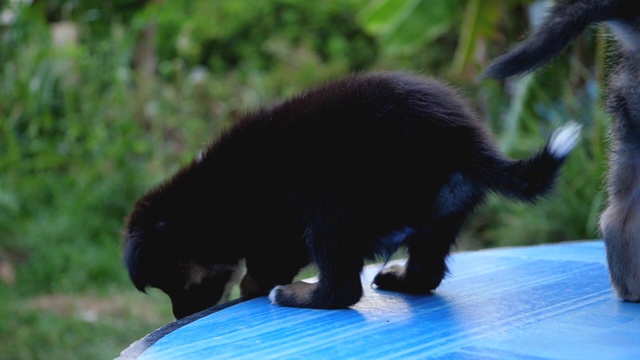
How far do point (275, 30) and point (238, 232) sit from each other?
11526 mm

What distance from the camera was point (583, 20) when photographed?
253 centimetres

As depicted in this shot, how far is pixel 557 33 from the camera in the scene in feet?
8.26

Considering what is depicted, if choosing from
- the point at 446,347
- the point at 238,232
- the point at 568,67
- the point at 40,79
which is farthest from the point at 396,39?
the point at 446,347

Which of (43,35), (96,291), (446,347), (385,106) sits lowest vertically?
(96,291)

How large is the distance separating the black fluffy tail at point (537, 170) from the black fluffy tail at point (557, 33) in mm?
307

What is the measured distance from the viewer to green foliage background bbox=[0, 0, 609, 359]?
6.50 metres

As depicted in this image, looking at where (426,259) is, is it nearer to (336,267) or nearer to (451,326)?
(336,267)

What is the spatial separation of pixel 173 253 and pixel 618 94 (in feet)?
5.68

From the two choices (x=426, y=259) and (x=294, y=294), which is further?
(x=426, y=259)

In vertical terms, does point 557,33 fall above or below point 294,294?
above

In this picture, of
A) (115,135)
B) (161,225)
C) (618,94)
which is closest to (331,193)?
(161,225)

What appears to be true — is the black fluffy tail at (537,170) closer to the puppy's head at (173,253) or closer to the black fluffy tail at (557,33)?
the black fluffy tail at (557,33)

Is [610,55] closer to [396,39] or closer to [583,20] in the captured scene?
[583,20]

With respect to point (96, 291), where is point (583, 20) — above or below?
above
